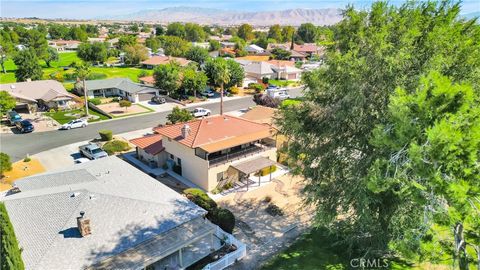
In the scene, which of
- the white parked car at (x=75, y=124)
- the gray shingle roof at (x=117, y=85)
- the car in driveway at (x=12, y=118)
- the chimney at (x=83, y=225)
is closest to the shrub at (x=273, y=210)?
the chimney at (x=83, y=225)

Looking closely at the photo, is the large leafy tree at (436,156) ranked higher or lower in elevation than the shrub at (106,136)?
higher

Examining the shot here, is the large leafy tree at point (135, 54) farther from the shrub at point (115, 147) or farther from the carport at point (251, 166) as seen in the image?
the carport at point (251, 166)

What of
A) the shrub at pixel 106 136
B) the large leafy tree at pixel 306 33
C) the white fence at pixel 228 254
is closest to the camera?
the white fence at pixel 228 254

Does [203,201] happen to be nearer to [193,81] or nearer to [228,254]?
[228,254]

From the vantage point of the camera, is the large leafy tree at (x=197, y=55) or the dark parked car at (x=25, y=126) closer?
the dark parked car at (x=25, y=126)

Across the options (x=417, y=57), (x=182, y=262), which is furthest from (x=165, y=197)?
(x=417, y=57)

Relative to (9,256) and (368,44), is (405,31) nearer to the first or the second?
(368,44)
